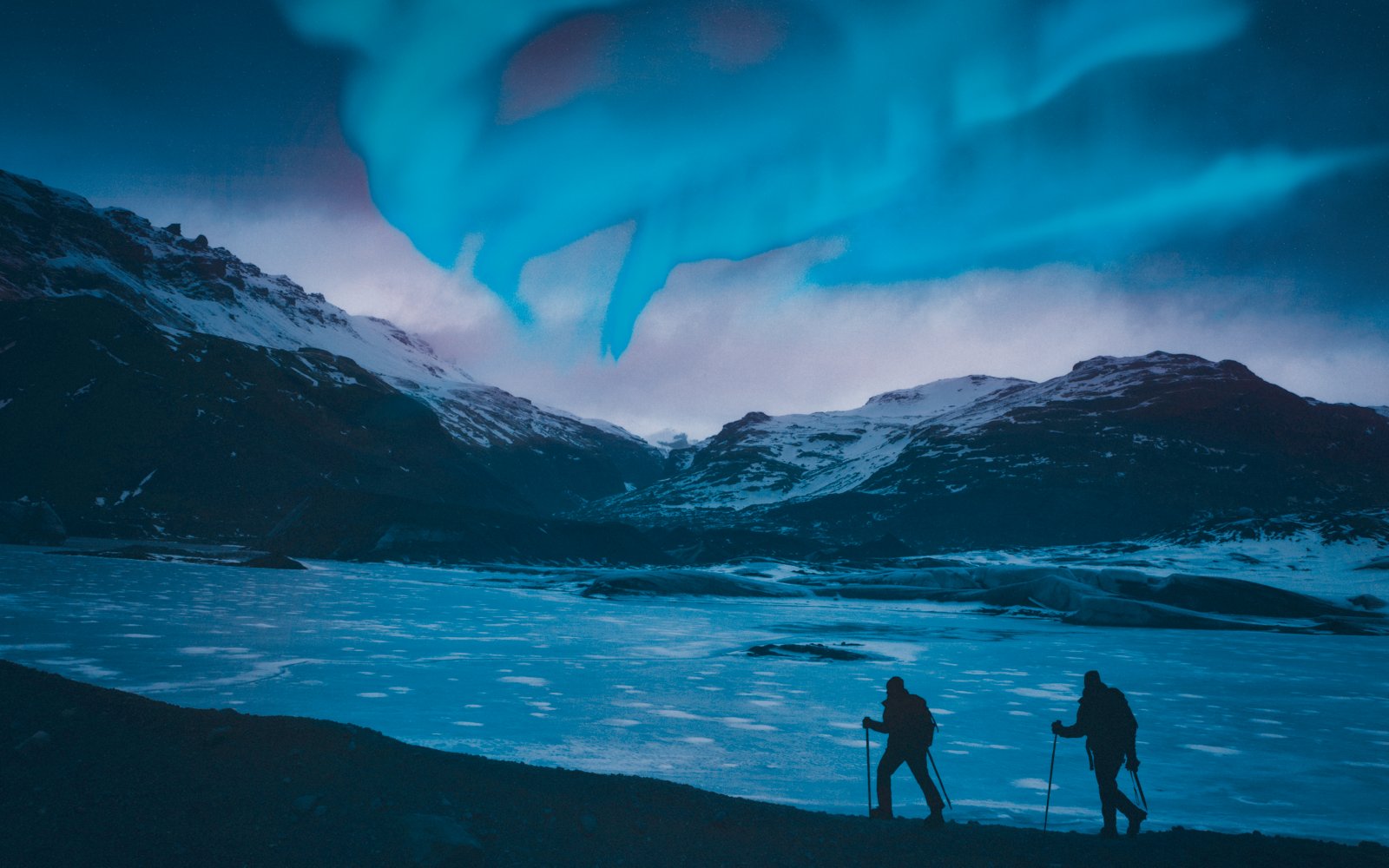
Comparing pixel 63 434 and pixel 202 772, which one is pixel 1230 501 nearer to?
pixel 202 772

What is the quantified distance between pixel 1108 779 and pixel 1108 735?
50 centimetres

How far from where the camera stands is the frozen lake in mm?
11219

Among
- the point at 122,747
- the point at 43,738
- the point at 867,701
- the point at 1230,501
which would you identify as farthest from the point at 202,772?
the point at 1230,501

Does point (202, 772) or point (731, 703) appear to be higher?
point (202, 772)

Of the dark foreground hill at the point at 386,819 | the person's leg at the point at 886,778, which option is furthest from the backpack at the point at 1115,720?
the person's leg at the point at 886,778

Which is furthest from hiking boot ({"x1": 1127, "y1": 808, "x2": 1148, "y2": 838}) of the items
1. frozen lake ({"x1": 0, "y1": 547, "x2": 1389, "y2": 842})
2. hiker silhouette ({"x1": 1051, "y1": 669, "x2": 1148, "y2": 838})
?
frozen lake ({"x1": 0, "y1": 547, "x2": 1389, "y2": 842})

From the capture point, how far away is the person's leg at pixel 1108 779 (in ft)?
29.3

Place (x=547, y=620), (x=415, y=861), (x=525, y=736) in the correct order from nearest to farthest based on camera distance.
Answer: (x=415, y=861) < (x=525, y=736) < (x=547, y=620)

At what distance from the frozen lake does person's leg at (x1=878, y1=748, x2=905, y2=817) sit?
59 cm

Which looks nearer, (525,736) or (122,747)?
(122,747)

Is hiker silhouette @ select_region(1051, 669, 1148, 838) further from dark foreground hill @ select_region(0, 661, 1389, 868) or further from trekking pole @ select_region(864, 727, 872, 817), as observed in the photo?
trekking pole @ select_region(864, 727, 872, 817)

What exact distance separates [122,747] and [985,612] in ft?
164

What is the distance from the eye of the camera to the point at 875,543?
367 feet

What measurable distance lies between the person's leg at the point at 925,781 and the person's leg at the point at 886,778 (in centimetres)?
16
